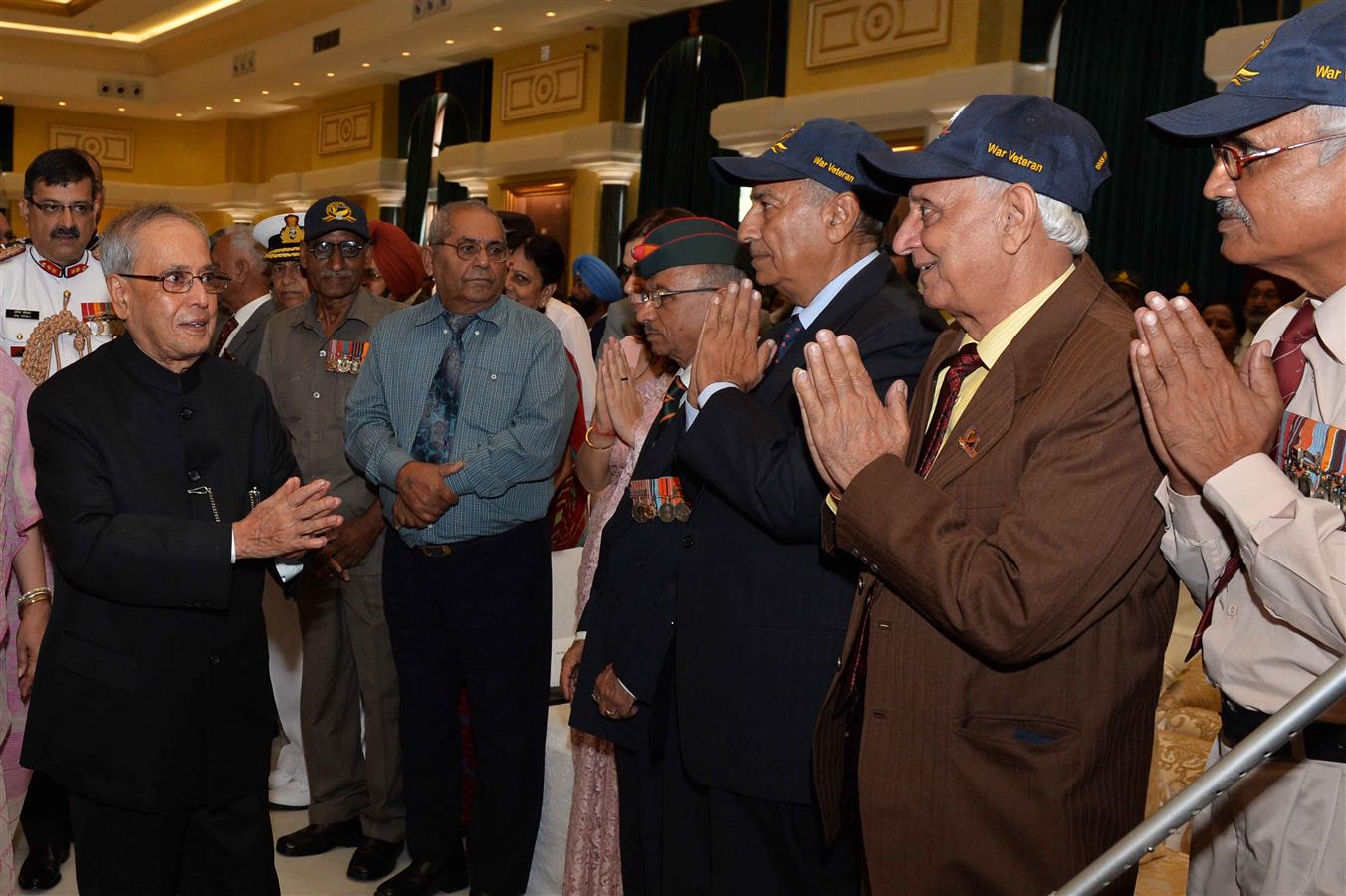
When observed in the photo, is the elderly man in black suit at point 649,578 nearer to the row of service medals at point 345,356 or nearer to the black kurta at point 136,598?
the black kurta at point 136,598

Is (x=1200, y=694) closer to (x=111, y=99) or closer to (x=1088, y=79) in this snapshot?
(x=1088, y=79)

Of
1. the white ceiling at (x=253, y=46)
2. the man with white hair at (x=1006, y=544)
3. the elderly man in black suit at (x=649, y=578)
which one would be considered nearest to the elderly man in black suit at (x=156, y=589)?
the elderly man in black suit at (x=649, y=578)

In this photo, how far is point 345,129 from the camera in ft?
57.3

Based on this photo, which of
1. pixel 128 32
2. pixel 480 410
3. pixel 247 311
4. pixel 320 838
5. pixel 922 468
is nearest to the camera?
pixel 922 468

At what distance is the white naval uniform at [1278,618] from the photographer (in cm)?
129

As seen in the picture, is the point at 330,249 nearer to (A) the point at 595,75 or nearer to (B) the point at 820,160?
(B) the point at 820,160

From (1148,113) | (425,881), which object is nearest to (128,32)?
(1148,113)

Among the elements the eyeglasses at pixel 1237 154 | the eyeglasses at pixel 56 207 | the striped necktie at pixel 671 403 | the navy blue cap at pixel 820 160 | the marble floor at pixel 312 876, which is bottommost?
the marble floor at pixel 312 876

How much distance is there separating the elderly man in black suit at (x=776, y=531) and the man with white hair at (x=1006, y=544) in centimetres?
27

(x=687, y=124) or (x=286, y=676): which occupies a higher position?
(x=687, y=124)

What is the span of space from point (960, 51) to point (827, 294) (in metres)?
7.57

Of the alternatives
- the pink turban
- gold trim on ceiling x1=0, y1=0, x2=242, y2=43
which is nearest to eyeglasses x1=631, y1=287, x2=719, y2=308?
→ the pink turban

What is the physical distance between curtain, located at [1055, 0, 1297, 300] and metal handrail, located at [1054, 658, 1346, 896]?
288 inches

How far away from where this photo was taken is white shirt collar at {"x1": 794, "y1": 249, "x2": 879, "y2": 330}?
7.30ft
